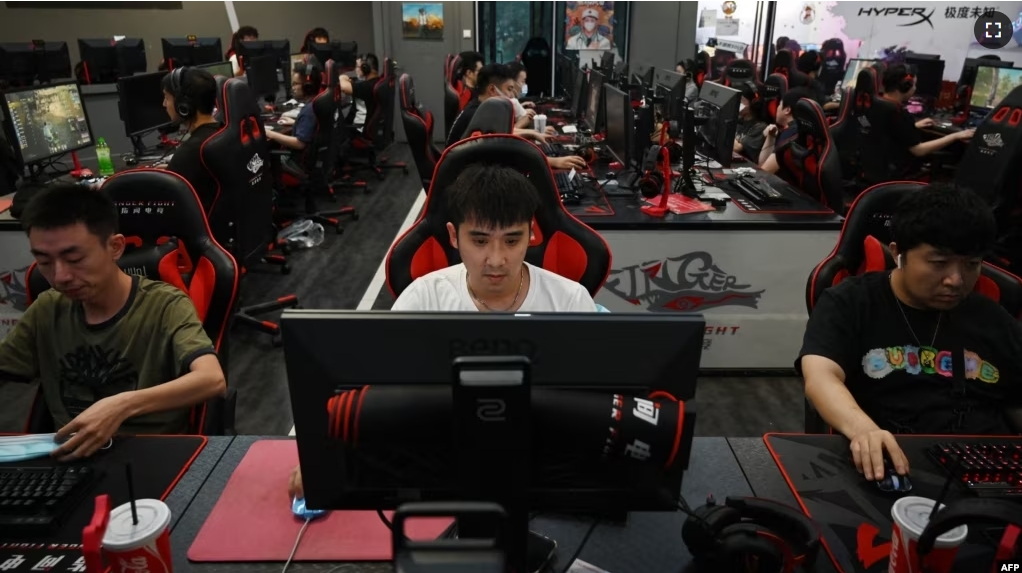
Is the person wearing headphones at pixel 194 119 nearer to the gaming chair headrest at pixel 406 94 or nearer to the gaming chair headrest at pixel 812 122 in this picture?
the gaming chair headrest at pixel 406 94

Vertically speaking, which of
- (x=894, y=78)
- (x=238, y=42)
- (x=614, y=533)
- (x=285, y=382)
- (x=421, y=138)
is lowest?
(x=285, y=382)

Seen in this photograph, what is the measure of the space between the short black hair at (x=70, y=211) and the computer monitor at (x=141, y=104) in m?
3.06

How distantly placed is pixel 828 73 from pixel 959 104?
194 centimetres

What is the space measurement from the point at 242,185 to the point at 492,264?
2.20 metres

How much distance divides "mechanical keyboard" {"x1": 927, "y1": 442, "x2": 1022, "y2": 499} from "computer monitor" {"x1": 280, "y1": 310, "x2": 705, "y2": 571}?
2.31 feet

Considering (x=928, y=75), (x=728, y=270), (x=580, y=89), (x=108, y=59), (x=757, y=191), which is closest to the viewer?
(x=728, y=270)

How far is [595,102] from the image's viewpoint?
193 inches

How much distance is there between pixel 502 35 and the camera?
9625 millimetres

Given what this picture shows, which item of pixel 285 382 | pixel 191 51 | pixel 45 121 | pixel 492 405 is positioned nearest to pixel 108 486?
pixel 492 405

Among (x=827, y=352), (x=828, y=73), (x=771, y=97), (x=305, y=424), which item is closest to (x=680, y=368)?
(x=305, y=424)

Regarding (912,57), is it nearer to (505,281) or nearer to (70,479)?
(505,281)

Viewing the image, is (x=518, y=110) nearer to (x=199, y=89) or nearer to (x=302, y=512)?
(x=199, y=89)

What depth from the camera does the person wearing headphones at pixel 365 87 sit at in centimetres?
659

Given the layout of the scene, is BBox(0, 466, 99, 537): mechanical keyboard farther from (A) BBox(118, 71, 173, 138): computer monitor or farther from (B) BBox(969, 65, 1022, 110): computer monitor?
Answer: (B) BBox(969, 65, 1022, 110): computer monitor
